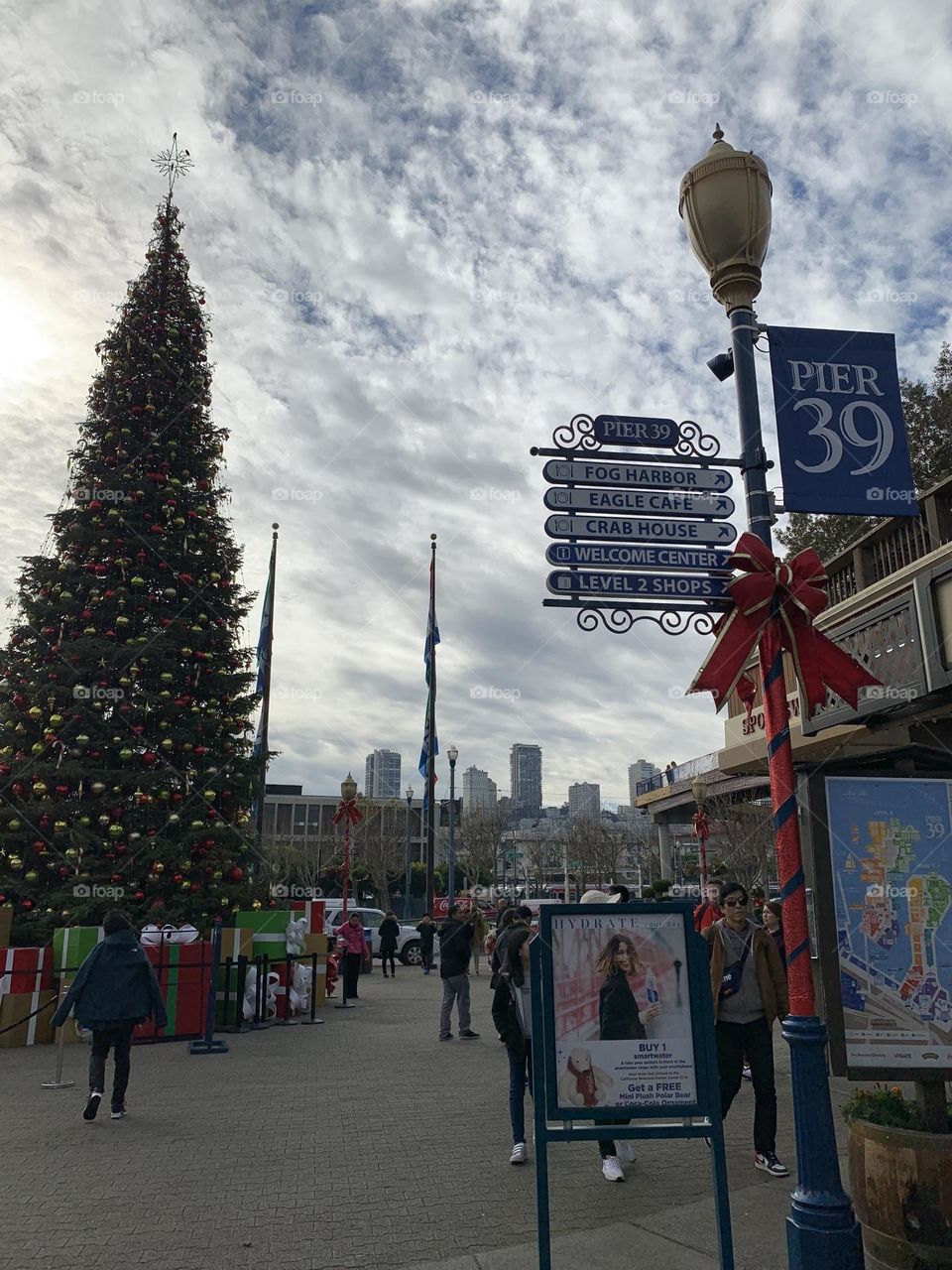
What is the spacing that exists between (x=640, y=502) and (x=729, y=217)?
72.1 inches

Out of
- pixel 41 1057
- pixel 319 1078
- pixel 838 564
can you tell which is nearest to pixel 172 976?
pixel 41 1057

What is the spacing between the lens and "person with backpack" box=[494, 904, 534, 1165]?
21.6 feet

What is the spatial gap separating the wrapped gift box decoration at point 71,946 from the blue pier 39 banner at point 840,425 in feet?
36.4

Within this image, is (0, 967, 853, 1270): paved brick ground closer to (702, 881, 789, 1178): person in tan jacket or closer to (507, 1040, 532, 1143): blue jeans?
(507, 1040, 532, 1143): blue jeans

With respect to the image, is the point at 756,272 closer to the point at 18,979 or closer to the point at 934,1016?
the point at 934,1016

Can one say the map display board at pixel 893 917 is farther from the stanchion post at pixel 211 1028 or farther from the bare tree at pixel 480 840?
the bare tree at pixel 480 840

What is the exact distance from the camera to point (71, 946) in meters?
12.4

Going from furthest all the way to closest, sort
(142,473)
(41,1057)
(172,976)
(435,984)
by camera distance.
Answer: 1. (435,984)
2. (142,473)
3. (172,976)
4. (41,1057)

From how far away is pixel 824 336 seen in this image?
594 centimetres

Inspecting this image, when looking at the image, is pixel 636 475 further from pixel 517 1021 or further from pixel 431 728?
pixel 431 728

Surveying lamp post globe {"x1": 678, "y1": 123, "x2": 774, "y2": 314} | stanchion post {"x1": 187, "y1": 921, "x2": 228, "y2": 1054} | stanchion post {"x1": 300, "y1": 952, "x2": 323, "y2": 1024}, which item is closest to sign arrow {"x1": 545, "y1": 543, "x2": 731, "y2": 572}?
lamp post globe {"x1": 678, "y1": 123, "x2": 774, "y2": 314}

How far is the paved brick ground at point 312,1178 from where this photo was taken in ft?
16.4

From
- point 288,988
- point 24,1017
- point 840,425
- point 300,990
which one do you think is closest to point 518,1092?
point 840,425

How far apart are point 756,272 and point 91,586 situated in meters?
13.6
